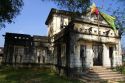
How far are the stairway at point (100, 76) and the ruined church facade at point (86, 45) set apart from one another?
0.76 meters

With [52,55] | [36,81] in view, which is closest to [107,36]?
[52,55]

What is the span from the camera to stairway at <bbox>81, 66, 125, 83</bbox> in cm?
1685

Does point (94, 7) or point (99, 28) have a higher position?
point (94, 7)

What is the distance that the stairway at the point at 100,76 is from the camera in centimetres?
1685

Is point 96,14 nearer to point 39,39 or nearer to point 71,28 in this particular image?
point 71,28

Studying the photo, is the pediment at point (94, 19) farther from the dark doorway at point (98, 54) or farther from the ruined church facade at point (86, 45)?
the dark doorway at point (98, 54)

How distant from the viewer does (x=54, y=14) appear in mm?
26812

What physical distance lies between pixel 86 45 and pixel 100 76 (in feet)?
12.3

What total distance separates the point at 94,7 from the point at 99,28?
8.78 ft

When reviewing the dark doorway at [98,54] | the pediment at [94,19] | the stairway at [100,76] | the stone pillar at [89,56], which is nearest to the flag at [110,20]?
the pediment at [94,19]

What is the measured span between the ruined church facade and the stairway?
0.76m

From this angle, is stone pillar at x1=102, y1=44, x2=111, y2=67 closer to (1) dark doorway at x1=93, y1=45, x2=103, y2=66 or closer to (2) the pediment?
(1) dark doorway at x1=93, y1=45, x2=103, y2=66

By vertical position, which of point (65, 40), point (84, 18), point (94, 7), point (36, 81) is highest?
point (94, 7)

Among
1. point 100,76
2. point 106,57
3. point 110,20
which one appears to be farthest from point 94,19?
point 100,76
